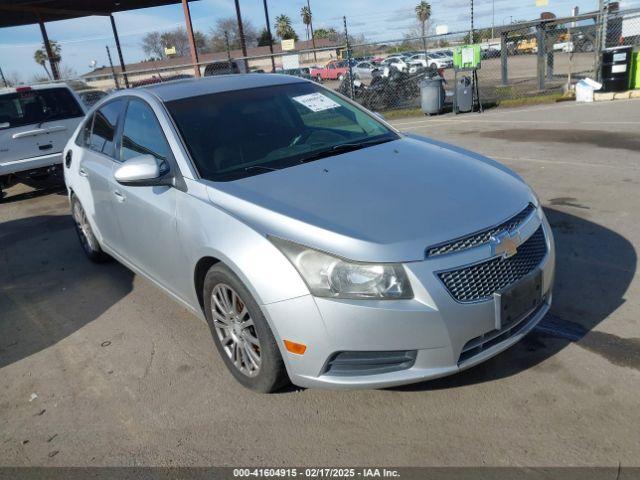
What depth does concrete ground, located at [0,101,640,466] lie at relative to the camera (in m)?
2.55

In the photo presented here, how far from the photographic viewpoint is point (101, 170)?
4.47 metres

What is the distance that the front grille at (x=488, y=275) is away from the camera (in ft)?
8.09

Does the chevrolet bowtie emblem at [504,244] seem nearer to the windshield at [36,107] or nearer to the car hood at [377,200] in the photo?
the car hood at [377,200]

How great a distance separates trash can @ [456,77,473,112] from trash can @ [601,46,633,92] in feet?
10.5

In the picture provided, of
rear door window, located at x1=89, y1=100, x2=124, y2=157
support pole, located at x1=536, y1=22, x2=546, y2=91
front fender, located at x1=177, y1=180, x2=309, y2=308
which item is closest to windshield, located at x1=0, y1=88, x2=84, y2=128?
rear door window, located at x1=89, y1=100, x2=124, y2=157

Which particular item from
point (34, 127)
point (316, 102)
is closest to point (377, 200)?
point (316, 102)

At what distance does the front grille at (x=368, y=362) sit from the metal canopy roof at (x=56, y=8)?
23.2 m

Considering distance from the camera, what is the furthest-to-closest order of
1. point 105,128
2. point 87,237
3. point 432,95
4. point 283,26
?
point 283,26 → point 432,95 → point 87,237 → point 105,128

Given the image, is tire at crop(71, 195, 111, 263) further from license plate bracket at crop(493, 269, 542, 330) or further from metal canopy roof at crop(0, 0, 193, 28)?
metal canopy roof at crop(0, 0, 193, 28)

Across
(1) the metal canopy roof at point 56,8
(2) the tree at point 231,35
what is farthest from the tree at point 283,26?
(1) the metal canopy roof at point 56,8

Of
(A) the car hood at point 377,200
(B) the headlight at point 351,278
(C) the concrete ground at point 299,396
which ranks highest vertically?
(A) the car hood at point 377,200

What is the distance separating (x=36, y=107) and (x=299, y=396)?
793cm

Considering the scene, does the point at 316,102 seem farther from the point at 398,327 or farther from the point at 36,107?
the point at 36,107

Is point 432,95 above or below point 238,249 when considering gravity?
below
